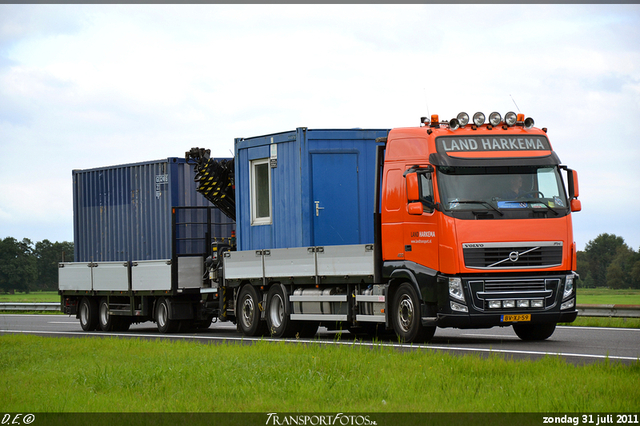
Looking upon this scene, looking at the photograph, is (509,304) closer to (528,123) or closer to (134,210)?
(528,123)

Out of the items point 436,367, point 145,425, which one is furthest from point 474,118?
point 145,425

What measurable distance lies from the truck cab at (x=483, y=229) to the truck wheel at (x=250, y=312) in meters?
4.67

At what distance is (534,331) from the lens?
16.4 m

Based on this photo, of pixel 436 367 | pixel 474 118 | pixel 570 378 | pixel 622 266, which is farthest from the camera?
pixel 622 266

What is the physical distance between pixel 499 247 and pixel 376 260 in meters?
2.46

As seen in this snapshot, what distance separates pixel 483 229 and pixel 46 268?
406 ft

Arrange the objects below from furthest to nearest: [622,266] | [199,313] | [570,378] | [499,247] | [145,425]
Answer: [622,266] < [199,313] < [499,247] < [570,378] < [145,425]

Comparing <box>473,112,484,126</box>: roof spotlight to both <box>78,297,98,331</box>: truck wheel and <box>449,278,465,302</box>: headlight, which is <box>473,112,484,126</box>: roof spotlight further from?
<box>78,297,98,331</box>: truck wheel

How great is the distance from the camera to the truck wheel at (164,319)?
73.7ft

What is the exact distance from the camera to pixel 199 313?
22.7m

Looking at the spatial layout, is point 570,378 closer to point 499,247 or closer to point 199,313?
point 499,247

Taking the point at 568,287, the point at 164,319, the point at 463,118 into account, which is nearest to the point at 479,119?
the point at 463,118

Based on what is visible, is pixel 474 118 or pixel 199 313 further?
pixel 199 313

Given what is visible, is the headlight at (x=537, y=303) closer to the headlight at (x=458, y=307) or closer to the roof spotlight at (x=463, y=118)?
the headlight at (x=458, y=307)
